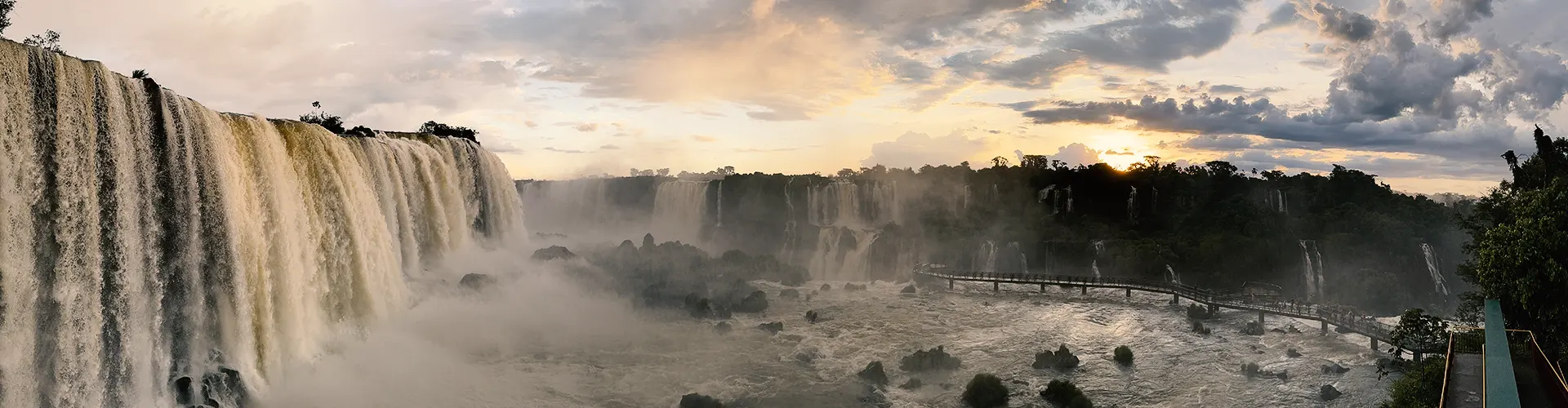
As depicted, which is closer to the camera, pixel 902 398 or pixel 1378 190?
pixel 902 398

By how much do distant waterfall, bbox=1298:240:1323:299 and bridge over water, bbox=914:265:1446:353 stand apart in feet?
26.9

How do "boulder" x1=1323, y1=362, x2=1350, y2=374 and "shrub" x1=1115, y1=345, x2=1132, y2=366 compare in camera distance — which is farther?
"shrub" x1=1115, y1=345, x2=1132, y2=366

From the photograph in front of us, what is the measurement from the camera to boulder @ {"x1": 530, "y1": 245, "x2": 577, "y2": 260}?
4469cm

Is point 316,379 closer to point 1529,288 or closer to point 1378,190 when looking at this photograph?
point 1529,288

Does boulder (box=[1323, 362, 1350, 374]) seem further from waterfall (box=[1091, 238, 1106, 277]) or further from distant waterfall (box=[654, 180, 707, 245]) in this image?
distant waterfall (box=[654, 180, 707, 245])

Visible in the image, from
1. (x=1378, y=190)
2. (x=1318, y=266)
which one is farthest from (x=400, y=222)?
(x=1378, y=190)

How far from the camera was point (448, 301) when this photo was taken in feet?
104

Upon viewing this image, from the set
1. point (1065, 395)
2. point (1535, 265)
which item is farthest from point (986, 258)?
point (1535, 265)

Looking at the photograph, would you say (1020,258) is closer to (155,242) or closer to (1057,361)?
(1057,361)

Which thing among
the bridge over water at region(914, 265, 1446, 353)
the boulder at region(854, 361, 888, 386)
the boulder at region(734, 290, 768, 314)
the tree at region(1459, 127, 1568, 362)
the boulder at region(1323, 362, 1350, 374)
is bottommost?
the boulder at region(854, 361, 888, 386)

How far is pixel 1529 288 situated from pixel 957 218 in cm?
4590

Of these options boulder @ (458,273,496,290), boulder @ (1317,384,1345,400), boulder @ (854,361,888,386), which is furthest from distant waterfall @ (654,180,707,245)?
boulder @ (1317,384,1345,400)

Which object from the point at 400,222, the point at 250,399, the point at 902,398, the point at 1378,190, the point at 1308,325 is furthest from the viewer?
the point at 1378,190

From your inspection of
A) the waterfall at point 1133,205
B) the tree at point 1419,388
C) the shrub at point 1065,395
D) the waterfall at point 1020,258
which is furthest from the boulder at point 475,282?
the waterfall at point 1133,205
